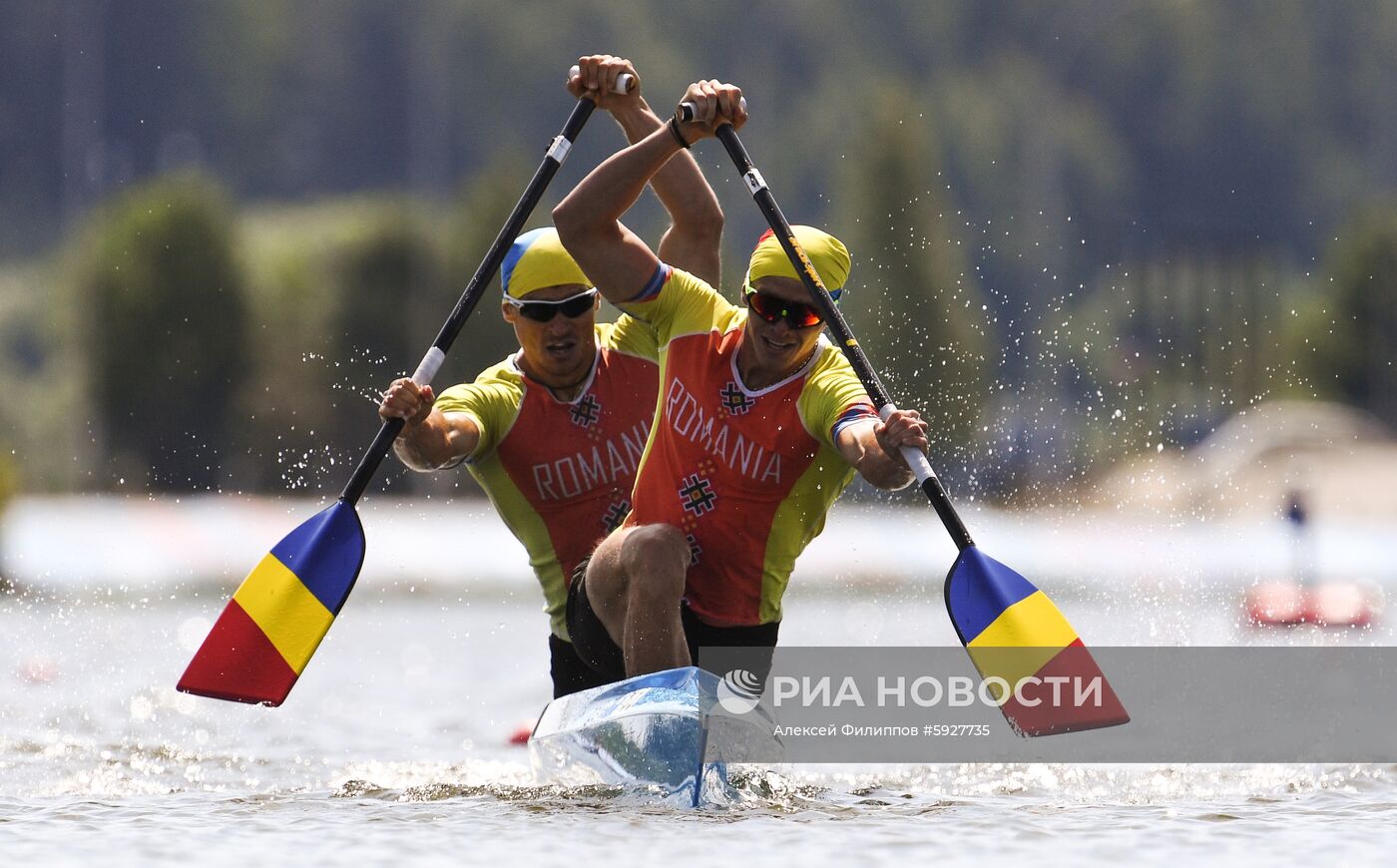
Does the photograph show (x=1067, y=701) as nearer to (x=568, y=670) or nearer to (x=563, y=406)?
(x=568, y=670)

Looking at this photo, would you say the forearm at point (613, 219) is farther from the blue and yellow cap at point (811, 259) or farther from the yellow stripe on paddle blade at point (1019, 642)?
the yellow stripe on paddle blade at point (1019, 642)

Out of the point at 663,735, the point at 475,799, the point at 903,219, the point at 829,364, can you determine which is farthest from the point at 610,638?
the point at 903,219

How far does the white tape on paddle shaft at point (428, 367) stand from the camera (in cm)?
693

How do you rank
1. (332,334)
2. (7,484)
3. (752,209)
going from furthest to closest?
(332,334) < (752,209) < (7,484)

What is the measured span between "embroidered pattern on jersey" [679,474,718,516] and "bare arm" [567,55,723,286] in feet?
3.75

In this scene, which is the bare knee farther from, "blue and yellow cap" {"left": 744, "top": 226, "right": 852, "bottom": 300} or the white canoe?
"blue and yellow cap" {"left": 744, "top": 226, "right": 852, "bottom": 300}

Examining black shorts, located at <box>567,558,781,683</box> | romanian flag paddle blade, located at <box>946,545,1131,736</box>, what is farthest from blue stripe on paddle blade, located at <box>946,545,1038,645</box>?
black shorts, located at <box>567,558,781,683</box>

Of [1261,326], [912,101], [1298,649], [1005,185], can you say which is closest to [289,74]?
[1005,185]

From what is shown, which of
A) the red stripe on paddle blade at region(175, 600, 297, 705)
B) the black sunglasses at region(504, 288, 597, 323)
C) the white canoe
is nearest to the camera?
the white canoe

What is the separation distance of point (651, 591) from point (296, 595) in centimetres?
158

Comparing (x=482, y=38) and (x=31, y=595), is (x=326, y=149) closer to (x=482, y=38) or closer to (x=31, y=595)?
(x=482, y=38)

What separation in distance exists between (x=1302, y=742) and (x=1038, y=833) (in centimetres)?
253

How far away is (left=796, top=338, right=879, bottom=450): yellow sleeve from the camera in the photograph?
6344 millimetres

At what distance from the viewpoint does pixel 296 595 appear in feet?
23.4
